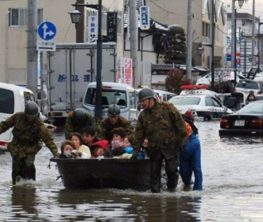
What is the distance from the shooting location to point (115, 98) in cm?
3284

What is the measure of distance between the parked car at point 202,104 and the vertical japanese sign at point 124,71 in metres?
2.16

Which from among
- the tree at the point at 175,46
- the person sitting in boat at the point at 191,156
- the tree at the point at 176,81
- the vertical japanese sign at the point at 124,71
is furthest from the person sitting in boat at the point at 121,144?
the tree at the point at 175,46

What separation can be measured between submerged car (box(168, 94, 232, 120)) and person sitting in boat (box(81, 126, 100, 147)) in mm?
26231

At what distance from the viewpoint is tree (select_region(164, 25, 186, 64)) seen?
79.4 m

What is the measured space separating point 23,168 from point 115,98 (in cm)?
1771

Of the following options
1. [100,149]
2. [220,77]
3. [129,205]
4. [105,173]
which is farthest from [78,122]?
[220,77]

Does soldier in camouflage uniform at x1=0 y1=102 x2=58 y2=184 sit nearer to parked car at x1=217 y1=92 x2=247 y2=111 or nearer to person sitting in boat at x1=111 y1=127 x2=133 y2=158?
person sitting in boat at x1=111 y1=127 x2=133 y2=158

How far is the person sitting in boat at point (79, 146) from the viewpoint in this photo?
14.6 m

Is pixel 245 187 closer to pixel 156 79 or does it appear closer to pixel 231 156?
pixel 231 156

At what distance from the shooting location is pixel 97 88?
101ft

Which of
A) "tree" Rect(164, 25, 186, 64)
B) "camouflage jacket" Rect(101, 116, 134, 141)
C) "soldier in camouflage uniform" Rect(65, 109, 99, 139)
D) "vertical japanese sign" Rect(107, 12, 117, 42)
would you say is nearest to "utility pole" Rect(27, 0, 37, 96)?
"camouflage jacket" Rect(101, 116, 134, 141)

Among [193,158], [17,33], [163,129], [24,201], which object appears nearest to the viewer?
[24,201]

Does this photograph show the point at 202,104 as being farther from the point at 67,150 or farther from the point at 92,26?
the point at 67,150

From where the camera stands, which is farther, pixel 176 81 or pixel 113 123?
pixel 176 81
